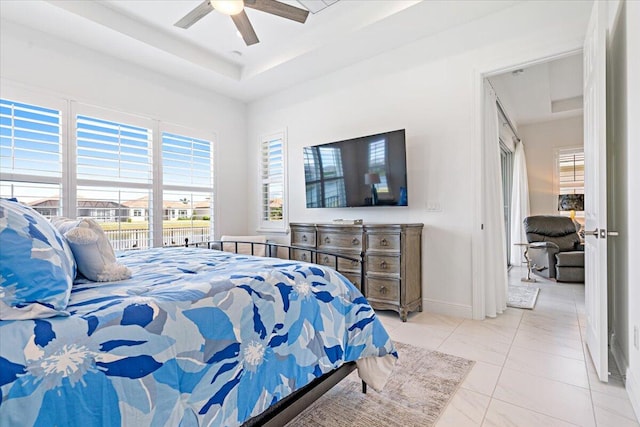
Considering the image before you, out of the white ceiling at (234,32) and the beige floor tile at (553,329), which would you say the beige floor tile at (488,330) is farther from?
the white ceiling at (234,32)

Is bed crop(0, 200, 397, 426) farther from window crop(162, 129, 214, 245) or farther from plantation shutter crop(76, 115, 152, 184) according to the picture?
window crop(162, 129, 214, 245)

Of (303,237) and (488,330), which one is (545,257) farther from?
(303,237)

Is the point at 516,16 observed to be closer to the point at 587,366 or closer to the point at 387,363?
the point at 587,366

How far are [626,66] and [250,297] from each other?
98.1 inches

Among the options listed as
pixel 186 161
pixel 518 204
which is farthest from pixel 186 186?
pixel 518 204

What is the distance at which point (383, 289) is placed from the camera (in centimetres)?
324

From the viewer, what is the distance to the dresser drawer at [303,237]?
3.82 m

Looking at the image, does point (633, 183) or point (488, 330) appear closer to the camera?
point (633, 183)

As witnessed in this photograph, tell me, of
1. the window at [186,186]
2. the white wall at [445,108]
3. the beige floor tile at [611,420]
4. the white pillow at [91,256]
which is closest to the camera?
the white pillow at [91,256]

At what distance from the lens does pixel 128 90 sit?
12.6ft

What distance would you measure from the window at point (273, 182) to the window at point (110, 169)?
78cm

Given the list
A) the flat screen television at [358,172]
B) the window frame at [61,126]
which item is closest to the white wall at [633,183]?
the flat screen television at [358,172]

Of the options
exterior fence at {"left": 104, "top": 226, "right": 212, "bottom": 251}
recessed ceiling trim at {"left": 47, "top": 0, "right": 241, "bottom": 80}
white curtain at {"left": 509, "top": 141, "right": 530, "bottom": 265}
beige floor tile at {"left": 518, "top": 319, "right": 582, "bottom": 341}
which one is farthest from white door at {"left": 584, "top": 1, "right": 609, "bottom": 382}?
white curtain at {"left": 509, "top": 141, "right": 530, "bottom": 265}

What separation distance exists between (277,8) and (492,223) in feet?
9.45
